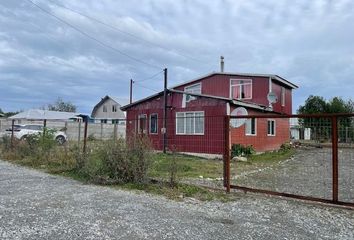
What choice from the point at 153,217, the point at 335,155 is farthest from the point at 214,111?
the point at 153,217

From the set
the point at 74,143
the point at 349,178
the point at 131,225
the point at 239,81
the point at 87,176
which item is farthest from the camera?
the point at 239,81

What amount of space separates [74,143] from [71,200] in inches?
211

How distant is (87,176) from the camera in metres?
10.4

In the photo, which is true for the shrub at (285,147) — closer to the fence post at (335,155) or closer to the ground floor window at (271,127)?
the ground floor window at (271,127)

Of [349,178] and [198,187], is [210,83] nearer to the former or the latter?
[349,178]

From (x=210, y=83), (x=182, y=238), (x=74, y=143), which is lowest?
(x=182, y=238)

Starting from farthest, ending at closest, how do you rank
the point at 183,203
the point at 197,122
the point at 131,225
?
the point at 197,122
the point at 183,203
the point at 131,225

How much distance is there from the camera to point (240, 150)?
20.5 m

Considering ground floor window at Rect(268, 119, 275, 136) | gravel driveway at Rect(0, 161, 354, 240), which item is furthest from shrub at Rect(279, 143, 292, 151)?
gravel driveway at Rect(0, 161, 354, 240)

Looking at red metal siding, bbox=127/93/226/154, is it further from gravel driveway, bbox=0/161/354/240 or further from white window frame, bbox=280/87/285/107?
white window frame, bbox=280/87/285/107

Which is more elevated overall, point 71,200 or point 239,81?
point 239,81

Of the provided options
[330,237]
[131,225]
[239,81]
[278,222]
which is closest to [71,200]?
[131,225]

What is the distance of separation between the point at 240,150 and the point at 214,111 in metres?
2.67

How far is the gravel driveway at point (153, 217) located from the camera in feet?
17.5
